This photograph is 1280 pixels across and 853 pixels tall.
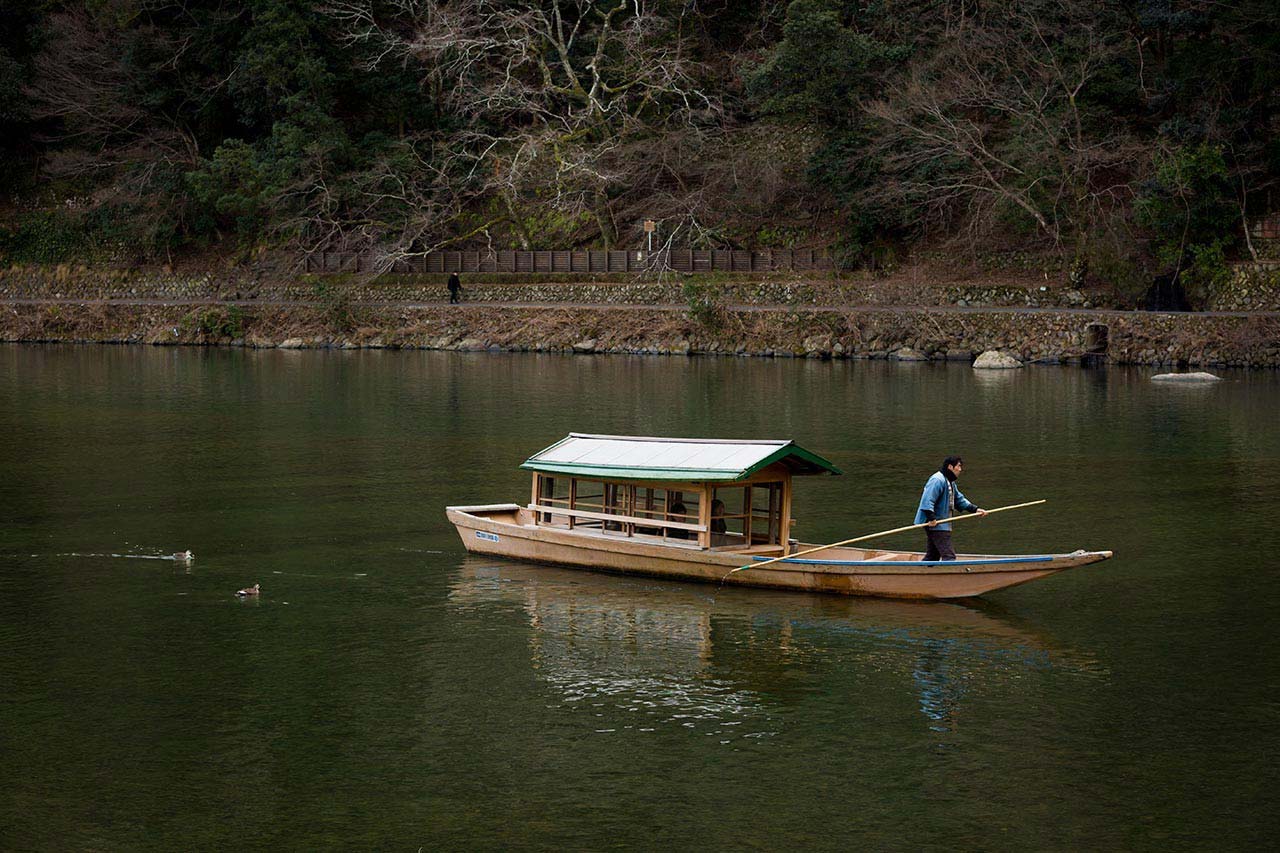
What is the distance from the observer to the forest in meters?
56.2

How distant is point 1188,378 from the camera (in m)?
49.0

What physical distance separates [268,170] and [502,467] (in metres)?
42.6

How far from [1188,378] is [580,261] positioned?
3059cm

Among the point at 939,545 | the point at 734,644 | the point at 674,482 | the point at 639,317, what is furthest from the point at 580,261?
the point at 734,644

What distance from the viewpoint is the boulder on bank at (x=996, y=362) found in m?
54.3

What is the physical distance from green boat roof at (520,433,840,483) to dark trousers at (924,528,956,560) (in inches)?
79.7

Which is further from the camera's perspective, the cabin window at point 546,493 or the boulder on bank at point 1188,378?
the boulder on bank at point 1188,378

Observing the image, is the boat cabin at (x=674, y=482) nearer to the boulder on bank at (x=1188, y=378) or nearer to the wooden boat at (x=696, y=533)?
the wooden boat at (x=696, y=533)

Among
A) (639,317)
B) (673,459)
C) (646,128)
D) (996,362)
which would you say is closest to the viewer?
(673,459)

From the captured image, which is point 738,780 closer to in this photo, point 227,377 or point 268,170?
point 227,377

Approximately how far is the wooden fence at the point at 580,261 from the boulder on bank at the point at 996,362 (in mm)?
12531

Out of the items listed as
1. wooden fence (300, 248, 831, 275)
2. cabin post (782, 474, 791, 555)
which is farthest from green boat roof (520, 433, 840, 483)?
wooden fence (300, 248, 831, 275)

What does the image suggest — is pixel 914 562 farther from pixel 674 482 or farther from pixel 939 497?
pixel 674 482

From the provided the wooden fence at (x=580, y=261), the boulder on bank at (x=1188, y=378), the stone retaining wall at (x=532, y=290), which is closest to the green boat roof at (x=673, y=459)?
the boulder on bank at (x=1188, y=378)
